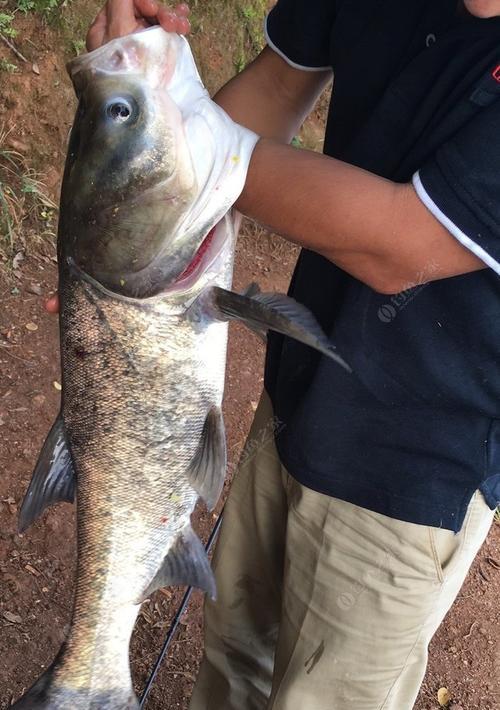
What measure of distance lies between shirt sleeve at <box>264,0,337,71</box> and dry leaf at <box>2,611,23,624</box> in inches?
118

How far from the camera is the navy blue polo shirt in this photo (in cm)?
175

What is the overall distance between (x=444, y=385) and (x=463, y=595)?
361 centimetres

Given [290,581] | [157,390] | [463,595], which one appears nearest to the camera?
[157,390]

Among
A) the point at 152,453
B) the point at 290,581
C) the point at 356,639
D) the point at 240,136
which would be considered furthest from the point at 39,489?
the point at 240,136

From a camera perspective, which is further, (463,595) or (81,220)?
(463,595)

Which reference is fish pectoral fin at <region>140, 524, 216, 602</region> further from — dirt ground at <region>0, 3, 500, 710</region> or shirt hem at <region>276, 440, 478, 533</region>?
dirt ground at <region>0, 3, 500, 710</region>

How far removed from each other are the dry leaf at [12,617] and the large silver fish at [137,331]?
1568 millimetres

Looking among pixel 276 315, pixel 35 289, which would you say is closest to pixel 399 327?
pixel 276 315

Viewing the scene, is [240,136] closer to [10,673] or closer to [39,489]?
[39,489]

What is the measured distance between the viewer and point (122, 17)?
1.71 meters

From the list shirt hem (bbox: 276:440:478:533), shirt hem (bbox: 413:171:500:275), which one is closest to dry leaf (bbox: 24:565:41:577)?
shirt hem (bbox: 276:440:478:533)

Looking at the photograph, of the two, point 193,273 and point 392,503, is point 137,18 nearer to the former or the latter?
point 193,273

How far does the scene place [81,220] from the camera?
71.3 inches

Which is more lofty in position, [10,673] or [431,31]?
[431,31]
